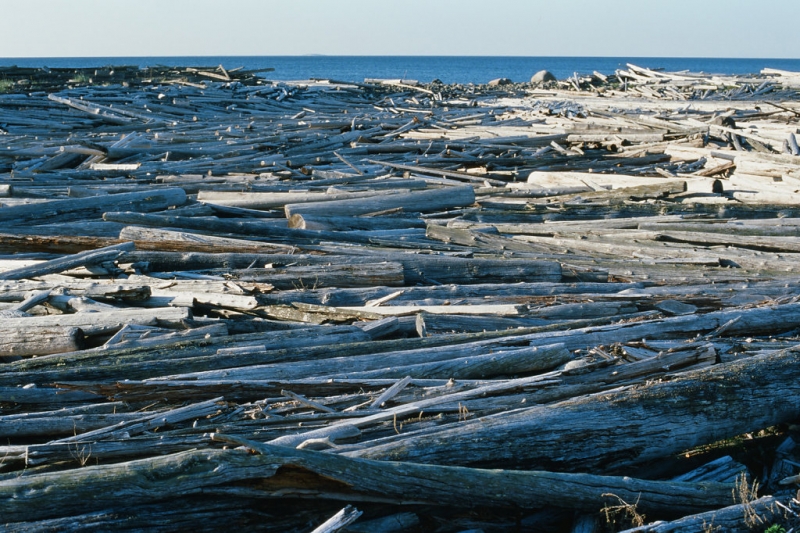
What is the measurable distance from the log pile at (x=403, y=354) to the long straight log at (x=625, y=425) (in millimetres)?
11

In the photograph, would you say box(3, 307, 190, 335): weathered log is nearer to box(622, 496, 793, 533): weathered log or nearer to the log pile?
the log pile

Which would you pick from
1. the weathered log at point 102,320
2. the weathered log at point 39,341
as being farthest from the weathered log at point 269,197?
the weathered log at point 39,341

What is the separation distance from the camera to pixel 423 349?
4.06 metres

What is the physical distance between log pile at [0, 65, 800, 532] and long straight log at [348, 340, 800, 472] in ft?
0.04

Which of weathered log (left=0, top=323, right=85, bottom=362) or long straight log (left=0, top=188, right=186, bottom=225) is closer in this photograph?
weathered log (left=0, top=323, right=85, bottom=362)

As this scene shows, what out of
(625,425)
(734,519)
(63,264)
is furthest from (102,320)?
(734,519)

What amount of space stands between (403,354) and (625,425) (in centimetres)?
119

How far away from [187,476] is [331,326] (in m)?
1.73

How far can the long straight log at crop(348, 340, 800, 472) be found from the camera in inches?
125

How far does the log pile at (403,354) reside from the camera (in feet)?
9.45

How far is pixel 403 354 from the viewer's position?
13.1ft

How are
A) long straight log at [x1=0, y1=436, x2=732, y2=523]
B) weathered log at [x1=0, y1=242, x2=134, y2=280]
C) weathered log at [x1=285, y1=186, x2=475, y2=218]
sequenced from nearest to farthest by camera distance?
long straight log at [x1=0, y1=436, x2=732, y2=523]
weathered log at [x1=0, y1=242, x2=134, y2=280]
weathered log at [x1=285, y1=186, x2=475, y2=218]

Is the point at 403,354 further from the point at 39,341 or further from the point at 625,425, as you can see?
the point at 39,341

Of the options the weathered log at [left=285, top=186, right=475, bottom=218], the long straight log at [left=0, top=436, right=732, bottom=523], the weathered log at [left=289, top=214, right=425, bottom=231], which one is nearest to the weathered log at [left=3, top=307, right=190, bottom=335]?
the long straight log at [left=0, top=436, right=732, bottom=523]
